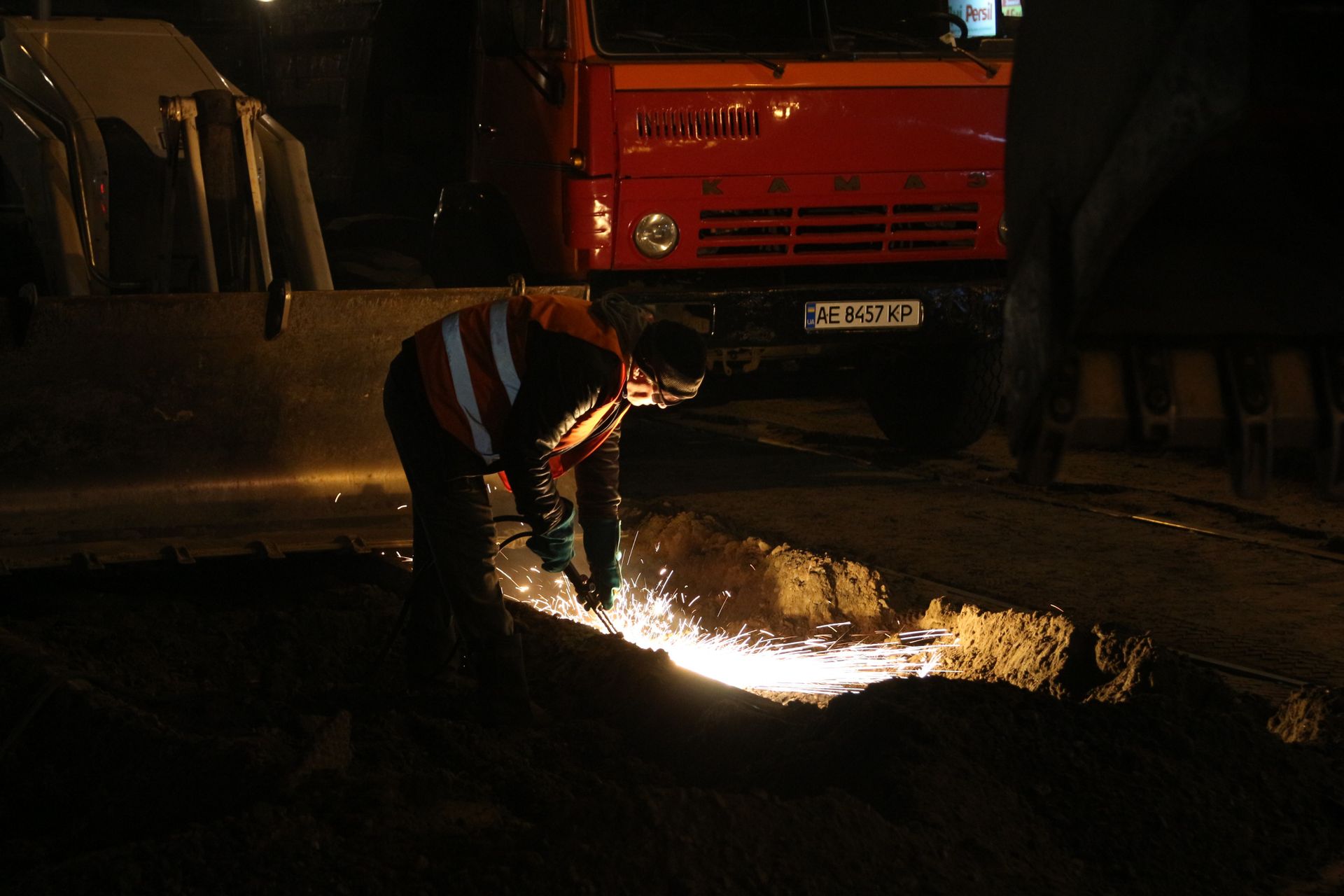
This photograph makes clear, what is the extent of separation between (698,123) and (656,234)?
1.82 ft

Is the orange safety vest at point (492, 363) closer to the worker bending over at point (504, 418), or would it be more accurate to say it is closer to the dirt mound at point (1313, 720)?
the worker bending over at point (504, 418)

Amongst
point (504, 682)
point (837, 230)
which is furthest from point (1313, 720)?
point (837, 230)

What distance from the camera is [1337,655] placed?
16.2ft

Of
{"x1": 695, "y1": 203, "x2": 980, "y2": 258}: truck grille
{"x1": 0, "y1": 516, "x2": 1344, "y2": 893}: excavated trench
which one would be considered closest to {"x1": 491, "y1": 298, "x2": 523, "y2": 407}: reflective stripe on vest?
{"x1": 0, "y1": 516, "x2": 1344, "y2": 893}: excavated trench

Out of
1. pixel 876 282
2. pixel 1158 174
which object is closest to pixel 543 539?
pixel 1158 174

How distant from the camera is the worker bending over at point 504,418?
3990 millimetres

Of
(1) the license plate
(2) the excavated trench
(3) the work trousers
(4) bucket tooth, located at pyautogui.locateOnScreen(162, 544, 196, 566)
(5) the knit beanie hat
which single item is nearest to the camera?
(2) the excavated trench

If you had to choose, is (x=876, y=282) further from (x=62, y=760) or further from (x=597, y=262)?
(x=62, y=760)

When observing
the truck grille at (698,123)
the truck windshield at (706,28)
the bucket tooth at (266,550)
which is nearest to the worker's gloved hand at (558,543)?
the bucket tooth at (266,550)

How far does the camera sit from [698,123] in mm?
6621

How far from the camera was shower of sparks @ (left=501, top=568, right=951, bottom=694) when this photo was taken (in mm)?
5172

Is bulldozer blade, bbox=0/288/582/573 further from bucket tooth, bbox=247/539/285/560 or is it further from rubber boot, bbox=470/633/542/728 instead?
rubber boot, bbox=470/633/542/728

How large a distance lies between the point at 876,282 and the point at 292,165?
292 centimetres

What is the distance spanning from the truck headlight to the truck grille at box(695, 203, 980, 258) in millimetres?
138
